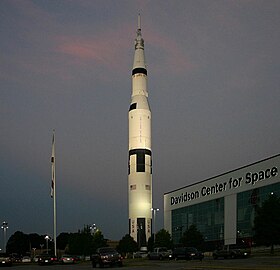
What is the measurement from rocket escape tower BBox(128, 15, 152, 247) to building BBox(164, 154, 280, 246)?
984 cm

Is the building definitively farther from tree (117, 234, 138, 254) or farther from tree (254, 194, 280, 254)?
tree (254, 194, 280, 254)

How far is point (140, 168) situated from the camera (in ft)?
360

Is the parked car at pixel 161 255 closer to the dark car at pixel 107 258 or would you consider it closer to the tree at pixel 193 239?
the dark car at pixel 107 258

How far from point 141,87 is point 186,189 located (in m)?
24.7

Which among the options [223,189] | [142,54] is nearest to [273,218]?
[223,189]

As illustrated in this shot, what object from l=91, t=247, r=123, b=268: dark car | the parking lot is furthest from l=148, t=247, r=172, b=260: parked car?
l=91, t=247, r=123, b=268: dark car

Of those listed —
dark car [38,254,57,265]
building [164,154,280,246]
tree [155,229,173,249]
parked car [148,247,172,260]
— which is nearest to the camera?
dark car [38,254,57,265]

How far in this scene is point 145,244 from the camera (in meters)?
110

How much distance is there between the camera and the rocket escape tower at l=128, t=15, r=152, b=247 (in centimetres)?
11031

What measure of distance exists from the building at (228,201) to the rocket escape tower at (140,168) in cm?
984

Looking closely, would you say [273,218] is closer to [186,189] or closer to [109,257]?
[109,257]

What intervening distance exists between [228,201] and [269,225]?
109ft

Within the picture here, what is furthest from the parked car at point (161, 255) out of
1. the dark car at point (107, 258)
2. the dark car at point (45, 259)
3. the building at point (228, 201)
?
the building at point (228, 201)

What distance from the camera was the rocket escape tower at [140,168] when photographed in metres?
110
